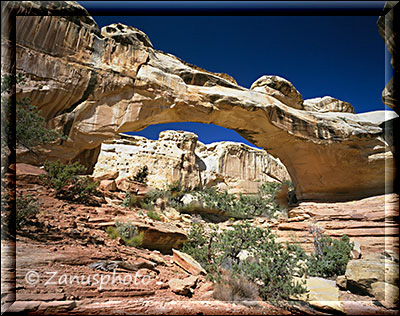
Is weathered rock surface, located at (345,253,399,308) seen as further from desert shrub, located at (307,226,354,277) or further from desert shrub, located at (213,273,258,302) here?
desert shrub, located at (213,273,258,302)

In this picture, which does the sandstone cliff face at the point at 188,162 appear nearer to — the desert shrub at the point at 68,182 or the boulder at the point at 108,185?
the boulder at the point at 108,185

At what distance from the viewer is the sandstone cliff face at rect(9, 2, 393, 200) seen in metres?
5.82

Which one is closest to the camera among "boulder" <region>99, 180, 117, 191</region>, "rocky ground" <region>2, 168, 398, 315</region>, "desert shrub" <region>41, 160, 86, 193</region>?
"rocky ground" <region>2, 168, 398, 315</region>

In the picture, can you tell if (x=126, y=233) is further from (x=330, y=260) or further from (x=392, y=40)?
(x=392, y=40)

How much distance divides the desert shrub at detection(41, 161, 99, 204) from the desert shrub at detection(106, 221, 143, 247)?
138 centimetres

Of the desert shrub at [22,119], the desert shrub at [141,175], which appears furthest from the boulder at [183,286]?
the desert shrub at [141,175]

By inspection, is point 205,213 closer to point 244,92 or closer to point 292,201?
point 292,201

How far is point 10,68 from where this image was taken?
15.7 ft

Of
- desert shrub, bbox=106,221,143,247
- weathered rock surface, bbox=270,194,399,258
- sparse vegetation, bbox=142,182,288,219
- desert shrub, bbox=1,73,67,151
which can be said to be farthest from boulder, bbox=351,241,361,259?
desert shrub, bbox=1,73,67,151

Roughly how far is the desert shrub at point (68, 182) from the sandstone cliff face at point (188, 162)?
5.95 metres

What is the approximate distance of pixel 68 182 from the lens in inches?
269

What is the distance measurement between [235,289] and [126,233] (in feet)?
9.35

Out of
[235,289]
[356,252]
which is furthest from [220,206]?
[235,289]

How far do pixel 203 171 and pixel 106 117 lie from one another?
1431 cm
